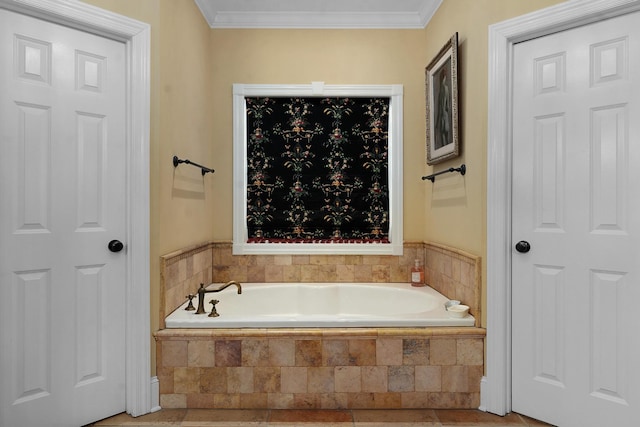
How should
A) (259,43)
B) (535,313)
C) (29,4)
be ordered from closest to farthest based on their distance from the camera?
(29,4)
(535,313)
(259,43)

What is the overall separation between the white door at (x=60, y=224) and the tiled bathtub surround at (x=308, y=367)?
32cm

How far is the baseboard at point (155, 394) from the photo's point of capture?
2.09 metres

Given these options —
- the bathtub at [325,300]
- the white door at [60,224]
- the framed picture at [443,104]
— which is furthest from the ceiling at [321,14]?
the bathtub at [325,300]

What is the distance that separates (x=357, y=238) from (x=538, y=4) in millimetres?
1914

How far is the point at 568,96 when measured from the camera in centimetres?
190

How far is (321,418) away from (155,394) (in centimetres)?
88

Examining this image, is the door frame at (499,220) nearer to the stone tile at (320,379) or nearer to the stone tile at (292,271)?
the stone tile at (320,379)

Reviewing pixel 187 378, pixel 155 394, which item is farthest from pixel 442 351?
pixel 155 394

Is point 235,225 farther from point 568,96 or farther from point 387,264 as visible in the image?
Result: point 568,96

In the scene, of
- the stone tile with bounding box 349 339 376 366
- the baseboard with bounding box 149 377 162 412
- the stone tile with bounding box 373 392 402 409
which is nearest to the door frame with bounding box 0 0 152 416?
the baseboard with bounding box 149 377 162 412

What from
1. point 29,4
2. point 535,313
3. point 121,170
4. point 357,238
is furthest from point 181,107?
point 535,313

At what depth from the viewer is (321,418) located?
2.04m

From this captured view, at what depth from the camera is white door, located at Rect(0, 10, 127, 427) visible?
177cm

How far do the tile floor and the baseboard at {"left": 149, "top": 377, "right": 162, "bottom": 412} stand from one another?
33 millimetres
